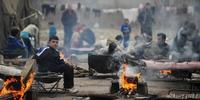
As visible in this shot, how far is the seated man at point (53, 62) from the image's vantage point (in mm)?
11453

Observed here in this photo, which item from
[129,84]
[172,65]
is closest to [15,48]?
[172,65]

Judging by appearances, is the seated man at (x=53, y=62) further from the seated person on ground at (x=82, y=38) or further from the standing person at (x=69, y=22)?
the standing person at (x=69, y=22)

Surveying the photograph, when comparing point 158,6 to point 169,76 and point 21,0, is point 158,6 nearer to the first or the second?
point 21,0

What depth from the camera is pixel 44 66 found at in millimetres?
11508

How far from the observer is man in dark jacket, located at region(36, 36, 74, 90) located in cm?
1145

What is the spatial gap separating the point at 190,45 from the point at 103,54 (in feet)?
8.66

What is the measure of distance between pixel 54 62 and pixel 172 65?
281cm

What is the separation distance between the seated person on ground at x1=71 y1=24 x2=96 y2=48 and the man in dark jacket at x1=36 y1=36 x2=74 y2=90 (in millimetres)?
8583

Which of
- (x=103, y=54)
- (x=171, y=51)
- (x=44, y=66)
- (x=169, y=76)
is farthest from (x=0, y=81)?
(x=171, y=51)

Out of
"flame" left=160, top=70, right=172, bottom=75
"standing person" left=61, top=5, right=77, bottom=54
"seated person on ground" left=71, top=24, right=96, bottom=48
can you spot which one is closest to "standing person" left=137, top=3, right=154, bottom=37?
"seated person on ground" left=71, top=24, right=96, bottom=48

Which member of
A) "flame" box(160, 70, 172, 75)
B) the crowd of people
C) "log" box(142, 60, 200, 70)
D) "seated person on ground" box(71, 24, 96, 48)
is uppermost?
"seated person on ground" box(71, 24, 96, 48)

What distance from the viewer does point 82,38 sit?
20.6 m

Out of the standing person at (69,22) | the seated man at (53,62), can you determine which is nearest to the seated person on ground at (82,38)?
the standing person at (69,22)

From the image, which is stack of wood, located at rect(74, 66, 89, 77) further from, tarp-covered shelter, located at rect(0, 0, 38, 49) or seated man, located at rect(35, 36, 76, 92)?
tarp-covered shelter, located at rect(0, 0, 38, 49)
